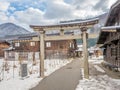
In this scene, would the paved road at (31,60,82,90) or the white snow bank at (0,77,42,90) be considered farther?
the paved road at (31,60,82,90)

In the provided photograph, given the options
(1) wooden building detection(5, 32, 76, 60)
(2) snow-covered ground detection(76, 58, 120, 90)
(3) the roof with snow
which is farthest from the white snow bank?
(1) wooden building detection(5, 32, 76, 60)

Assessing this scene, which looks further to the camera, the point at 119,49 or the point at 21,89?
the point at 119,49

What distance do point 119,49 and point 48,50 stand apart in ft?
120

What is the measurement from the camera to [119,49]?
19.7 meters

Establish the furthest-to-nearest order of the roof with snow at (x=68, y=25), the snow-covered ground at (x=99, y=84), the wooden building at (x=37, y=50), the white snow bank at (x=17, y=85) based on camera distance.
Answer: the wooden building at (x=37, y=50) → the roof with snow at (x=68, y=25) → the snow-covered ground at (x=99, y=84) → the white snow bank at (x=17, y=85)

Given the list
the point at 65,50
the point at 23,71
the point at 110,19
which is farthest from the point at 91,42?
the point at 23,71

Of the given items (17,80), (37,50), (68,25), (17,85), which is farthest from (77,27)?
(37,50)

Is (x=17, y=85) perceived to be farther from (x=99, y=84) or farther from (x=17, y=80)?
(x=99, y=84)

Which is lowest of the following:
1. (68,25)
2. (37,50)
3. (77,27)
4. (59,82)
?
(59,82)

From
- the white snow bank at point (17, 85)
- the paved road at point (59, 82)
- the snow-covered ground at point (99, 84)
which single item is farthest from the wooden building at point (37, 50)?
the white snow bank at point (17, 85)

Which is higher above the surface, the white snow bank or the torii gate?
the torii gate

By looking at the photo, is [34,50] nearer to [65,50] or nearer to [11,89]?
[65,50]

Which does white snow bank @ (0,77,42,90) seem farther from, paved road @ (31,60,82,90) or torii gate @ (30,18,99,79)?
torii gate @ (30,18,99,79)

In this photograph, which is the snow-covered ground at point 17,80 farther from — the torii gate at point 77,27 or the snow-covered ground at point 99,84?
the snow-covered ground at point 99,84
